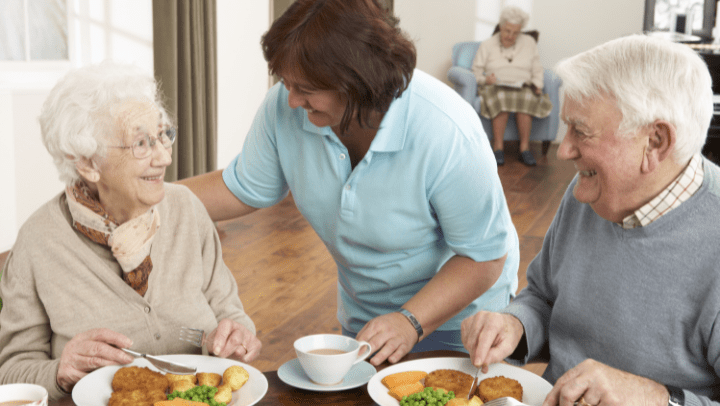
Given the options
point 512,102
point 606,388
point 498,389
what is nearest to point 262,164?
point 498,389

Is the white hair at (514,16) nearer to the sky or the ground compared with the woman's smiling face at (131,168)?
nearer to the sky

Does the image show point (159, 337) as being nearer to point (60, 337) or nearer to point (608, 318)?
point (60, 337)

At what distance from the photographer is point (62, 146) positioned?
1.30 metres

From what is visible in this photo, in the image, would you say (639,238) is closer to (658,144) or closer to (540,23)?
(658,144)

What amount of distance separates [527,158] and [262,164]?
5594 millimetres

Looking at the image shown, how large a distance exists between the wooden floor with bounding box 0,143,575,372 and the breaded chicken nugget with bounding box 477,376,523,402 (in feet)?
5.45

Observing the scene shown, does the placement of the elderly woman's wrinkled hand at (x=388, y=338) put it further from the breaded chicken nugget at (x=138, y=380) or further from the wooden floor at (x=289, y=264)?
the wooden floor at (x=289, y=264)

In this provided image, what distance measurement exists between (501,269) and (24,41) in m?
3.53

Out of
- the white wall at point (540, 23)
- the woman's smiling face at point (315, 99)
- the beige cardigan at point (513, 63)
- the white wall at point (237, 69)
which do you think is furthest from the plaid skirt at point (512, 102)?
the woman's smiling face at point (315, 99)

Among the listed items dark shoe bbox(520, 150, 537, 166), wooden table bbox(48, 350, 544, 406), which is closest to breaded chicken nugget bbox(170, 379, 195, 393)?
wooden table bbox(48, 350, 544, 406)

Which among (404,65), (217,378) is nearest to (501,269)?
(404,65)

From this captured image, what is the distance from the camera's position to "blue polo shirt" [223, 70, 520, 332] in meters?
1.41

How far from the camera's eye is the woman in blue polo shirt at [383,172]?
129 centimetres

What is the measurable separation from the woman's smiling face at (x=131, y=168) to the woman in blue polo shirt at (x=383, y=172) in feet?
0.87
